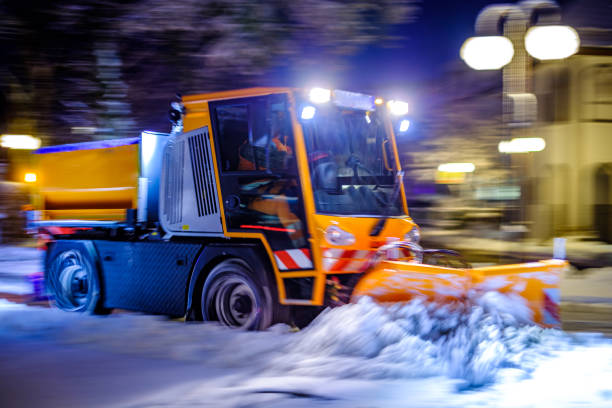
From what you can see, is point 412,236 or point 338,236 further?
point 412,236

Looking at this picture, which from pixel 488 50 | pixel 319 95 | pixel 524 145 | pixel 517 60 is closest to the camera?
pixel 319 95

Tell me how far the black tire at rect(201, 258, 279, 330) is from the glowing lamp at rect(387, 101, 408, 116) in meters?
2.22

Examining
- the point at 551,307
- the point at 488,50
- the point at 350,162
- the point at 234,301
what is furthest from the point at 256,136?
the point at 488,50

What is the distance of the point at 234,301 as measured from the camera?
628 cm

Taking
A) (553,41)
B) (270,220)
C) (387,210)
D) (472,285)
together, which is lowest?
(472,285)

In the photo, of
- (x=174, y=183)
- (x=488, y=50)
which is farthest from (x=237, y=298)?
(x=488, y=50)

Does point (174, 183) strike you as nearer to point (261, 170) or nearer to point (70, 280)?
point (261, 170)

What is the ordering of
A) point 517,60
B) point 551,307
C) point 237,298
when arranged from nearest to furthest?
point 551,307, point 237,298, point 517,60

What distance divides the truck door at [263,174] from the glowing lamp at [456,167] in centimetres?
628

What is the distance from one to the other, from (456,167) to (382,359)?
7.59 metres

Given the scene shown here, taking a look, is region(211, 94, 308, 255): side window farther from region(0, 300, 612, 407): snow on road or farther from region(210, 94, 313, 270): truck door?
region(0, 300, 612, 407): snow on road

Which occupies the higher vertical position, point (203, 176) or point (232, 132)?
point (232, 132)

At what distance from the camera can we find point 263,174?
6.02m

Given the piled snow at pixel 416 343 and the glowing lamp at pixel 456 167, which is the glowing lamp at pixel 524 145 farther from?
the piled snow at pixel 416 343
